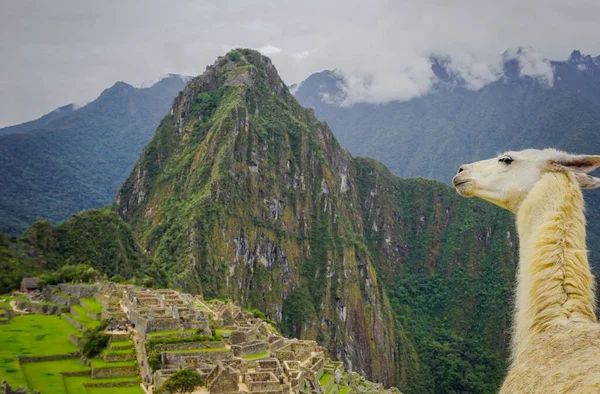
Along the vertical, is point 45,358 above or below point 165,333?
below

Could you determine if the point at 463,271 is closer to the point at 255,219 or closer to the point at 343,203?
the point at 343,203

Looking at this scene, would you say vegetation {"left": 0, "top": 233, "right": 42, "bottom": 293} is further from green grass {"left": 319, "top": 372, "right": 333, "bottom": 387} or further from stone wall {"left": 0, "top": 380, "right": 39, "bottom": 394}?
stone wall {"left": 0, "top": 380, "right": 39, "bottom": 394}

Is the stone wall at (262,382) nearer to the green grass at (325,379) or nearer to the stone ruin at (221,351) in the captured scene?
the stone ruin at (221,351)

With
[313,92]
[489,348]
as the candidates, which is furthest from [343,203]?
[313,92]

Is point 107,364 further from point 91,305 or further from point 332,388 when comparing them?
point 91,305

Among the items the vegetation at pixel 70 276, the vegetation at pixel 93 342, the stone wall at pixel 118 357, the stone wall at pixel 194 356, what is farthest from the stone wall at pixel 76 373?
the vegetation at pixel 70 276

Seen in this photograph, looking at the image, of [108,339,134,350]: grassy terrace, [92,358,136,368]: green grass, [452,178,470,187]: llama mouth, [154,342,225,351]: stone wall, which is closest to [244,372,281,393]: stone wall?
[154,342,225,351]: stone wall

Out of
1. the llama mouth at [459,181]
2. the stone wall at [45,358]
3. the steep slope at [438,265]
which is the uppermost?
the llama mouth at [459,181]

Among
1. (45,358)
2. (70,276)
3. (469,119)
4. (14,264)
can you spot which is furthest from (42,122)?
(45,358)
